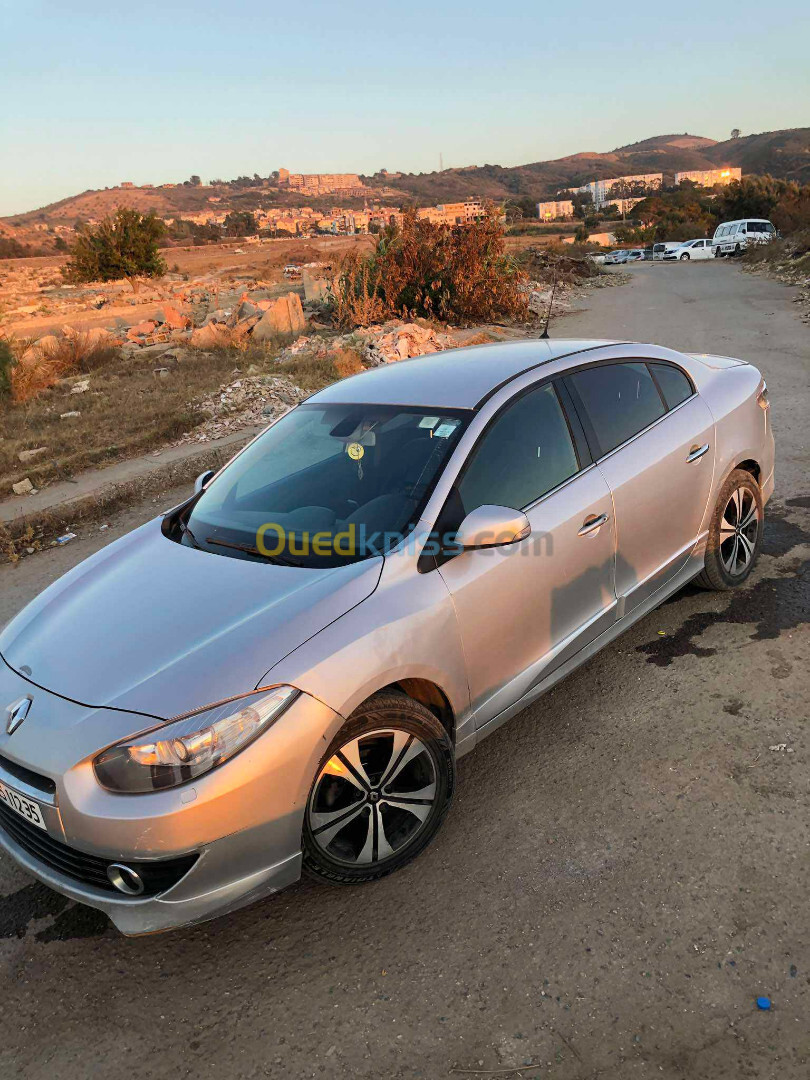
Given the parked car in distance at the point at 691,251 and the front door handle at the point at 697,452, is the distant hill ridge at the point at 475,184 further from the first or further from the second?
the front door handle at the point at 697,452

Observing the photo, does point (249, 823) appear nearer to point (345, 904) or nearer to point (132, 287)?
point (345, 904)

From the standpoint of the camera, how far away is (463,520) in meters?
2.89

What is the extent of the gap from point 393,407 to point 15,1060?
2664 millimetres

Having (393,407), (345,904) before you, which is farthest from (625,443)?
(345,904)

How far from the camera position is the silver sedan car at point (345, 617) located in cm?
231

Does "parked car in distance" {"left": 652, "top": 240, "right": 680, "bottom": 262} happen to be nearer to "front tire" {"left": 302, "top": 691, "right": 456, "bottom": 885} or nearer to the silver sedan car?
the silver sedan car

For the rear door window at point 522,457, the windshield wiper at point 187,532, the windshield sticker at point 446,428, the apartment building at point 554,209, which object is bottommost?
the windshield wiper at point 187,532

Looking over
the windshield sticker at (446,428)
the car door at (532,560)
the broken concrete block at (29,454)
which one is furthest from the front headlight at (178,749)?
the broken concrete block at (29,454)

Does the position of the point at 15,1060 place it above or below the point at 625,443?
below

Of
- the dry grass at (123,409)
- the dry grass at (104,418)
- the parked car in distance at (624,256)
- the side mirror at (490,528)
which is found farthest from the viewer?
the parked car in distance at (624,256)

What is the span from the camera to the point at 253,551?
10.2ft

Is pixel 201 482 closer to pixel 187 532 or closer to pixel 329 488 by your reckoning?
pixel 187 532

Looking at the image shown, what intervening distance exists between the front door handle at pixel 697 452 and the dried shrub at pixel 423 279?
44.0 feet

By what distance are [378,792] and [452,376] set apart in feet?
6.17
